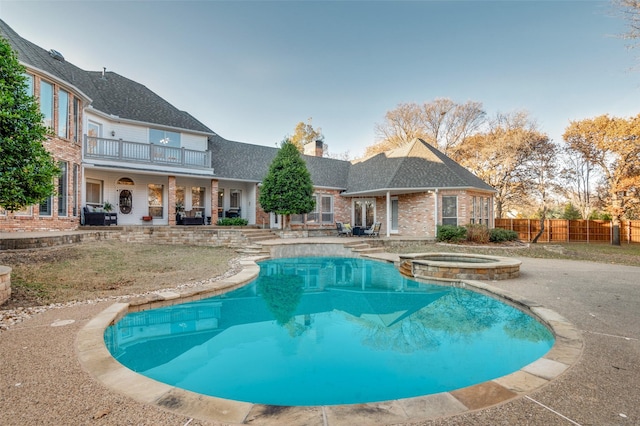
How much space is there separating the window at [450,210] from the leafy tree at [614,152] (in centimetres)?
1188

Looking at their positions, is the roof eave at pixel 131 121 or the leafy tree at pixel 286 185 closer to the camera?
the roof eave at pixel 131 121

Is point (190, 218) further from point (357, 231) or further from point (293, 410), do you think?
point (293, 410)

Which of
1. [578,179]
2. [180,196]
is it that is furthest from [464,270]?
[578,179]

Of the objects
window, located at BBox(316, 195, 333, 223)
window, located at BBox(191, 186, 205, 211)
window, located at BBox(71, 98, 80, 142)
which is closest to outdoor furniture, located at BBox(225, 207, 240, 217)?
window, located at BBox(191, 186, 205, 211)

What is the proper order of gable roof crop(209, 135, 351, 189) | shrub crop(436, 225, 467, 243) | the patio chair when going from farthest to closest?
gable roof crop(209, 135, 351, 189)
the patio chair
shrub crop(436, 225, 467, 243)

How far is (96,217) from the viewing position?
1328cm

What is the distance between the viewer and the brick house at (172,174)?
1205cm

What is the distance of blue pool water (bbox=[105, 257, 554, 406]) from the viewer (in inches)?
132

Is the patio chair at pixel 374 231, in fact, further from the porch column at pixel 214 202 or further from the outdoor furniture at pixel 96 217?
the outdoor furniture at pixel 96 217

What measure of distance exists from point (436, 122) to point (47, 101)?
93.8 feet

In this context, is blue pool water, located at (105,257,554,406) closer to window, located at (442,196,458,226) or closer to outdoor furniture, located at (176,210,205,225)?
window, located at (442,196,458,226)

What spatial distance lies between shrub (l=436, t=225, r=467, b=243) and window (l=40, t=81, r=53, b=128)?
1766cm

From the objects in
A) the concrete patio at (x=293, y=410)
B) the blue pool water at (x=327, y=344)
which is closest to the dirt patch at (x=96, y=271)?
the blue pool water at (x=327, y=344)

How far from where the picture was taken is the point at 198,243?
1374cm
